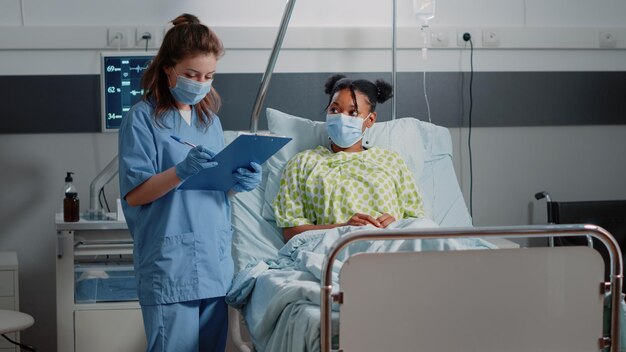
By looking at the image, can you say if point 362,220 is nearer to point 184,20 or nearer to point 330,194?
point 330,194

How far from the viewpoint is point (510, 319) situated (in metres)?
2.29

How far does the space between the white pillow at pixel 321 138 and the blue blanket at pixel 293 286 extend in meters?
0.55

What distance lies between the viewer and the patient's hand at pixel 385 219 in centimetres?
323

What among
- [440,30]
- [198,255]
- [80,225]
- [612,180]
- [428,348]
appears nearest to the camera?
[428,348]

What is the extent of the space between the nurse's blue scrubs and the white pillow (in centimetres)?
83

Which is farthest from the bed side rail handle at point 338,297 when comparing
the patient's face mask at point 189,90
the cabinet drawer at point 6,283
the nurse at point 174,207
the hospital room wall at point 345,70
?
the hospital room wall at point 345,70

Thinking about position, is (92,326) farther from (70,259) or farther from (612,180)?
(612,180)

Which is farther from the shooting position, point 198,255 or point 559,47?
point 559,47

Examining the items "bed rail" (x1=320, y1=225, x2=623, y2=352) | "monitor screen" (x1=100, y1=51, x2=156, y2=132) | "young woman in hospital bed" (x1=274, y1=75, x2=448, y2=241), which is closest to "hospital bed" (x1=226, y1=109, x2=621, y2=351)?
"bed rail" (x1=320, y1=225, x2=623, y2=352)

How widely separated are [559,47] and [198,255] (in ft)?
8.18

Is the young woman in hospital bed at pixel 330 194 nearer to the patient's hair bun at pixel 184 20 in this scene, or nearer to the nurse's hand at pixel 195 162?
the nurse's hand at pixel 195 162

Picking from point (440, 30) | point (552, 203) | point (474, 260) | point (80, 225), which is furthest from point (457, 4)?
point (474, 260)

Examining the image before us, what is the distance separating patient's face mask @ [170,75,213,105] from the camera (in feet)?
8.88

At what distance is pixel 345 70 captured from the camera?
432 centimetres
